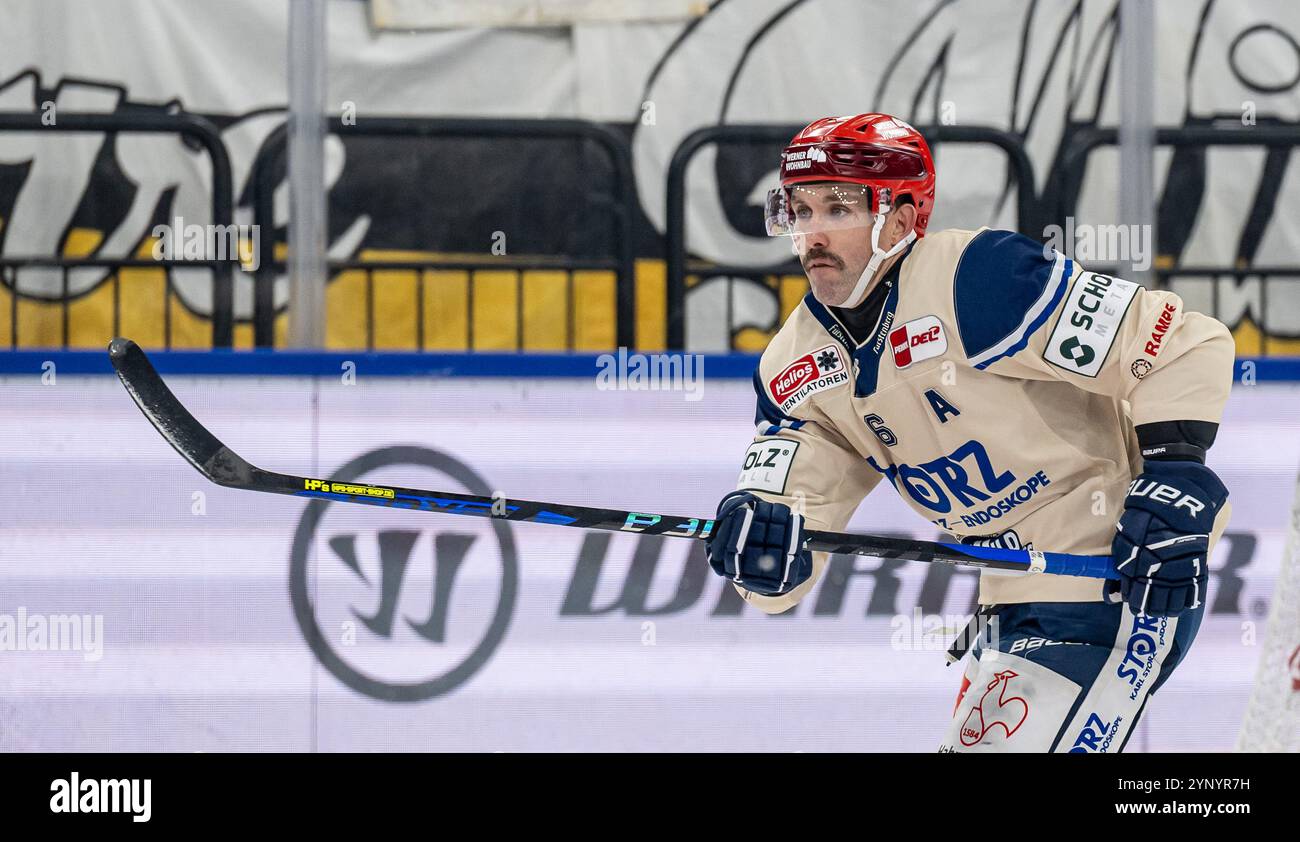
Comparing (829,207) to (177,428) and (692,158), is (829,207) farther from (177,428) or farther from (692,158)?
(692,158)

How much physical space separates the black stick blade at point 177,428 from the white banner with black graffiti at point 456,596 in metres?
1.07

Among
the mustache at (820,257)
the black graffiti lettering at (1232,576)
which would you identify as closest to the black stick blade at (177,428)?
the mustache at (820,257)

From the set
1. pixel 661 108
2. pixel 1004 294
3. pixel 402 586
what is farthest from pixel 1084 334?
pixel 661 108

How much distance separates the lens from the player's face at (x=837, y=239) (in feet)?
8.09

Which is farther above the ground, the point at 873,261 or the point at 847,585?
the point at 873,261

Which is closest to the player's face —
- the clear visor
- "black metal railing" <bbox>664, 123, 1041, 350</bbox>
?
the clear visor

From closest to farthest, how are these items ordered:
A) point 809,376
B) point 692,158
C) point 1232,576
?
1. point 809,376
2. point 1232,576
3. point 692,158

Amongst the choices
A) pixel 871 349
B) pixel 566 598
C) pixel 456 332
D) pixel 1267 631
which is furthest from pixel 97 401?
pixel 1267 631

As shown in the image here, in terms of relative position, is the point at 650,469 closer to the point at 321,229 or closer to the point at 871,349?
the point at 321,229

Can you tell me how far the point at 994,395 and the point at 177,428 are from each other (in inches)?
52.3

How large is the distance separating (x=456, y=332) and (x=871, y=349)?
1.78m

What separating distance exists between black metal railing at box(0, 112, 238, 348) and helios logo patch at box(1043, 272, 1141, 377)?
2.19 metres

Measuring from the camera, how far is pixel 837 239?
246 cm

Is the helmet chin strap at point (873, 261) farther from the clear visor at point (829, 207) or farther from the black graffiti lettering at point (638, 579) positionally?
the black graffiti lettering at point (638, 579)
